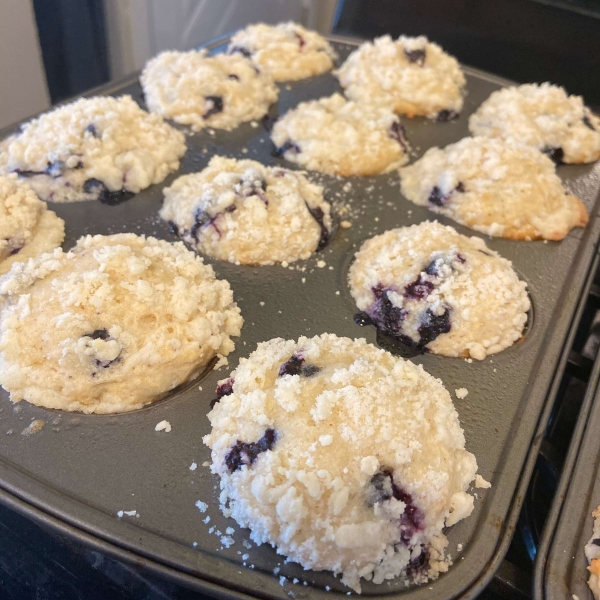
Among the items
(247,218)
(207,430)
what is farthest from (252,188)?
(207,430)

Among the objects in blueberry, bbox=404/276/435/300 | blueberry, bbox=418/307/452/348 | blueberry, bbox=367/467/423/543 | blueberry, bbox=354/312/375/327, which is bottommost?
blueberry, bbox=367/467/423/543

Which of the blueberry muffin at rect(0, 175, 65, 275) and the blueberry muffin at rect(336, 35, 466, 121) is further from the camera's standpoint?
the blueberry muffin at rect(336, 35, 466, 121)

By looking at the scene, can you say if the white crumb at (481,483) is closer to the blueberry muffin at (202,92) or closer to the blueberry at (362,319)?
the blueberry at (362,319)

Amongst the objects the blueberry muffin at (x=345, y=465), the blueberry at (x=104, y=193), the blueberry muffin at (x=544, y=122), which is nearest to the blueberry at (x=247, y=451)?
the blueberry muffin at (x=345, y=465)

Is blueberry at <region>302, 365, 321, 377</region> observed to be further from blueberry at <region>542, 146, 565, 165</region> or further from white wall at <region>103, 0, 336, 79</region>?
white wall at <region>103, 0, 336, 79</region>

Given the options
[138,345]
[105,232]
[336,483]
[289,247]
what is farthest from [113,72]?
[336,483]

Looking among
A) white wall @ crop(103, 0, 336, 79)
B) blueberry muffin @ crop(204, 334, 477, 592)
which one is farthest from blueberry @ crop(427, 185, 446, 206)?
white wall @ crop(103, 0, 336, 79)
